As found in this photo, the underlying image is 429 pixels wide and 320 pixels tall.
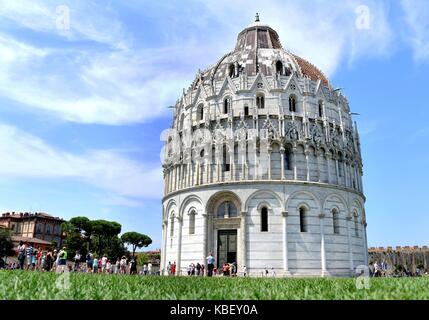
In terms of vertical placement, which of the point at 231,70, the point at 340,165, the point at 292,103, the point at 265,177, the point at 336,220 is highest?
the point at 231,70

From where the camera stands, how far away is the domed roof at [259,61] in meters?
38.1

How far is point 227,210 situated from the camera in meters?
33.3

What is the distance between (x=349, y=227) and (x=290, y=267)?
25.9 ft

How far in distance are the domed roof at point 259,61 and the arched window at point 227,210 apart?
13.7 metres

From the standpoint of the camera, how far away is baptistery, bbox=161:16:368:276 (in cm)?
3164

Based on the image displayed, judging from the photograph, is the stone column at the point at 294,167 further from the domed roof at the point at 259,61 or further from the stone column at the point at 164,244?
the stone column at the point at 164,244

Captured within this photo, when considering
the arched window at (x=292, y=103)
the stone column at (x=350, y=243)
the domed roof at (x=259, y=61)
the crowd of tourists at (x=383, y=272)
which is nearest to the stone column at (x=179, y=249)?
the domed roof at (x=259, y=61)

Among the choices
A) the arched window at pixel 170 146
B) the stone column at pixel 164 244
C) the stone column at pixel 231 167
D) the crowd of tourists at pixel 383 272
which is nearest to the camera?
the stone column at pixel 231 167

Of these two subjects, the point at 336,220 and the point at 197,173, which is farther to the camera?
the point at 197,173

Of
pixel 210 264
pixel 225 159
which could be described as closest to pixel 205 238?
pixel 210 264

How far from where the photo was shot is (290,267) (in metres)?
30.6

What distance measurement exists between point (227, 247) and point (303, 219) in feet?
24.3

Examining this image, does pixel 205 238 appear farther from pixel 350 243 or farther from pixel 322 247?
pixel 350 243
